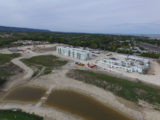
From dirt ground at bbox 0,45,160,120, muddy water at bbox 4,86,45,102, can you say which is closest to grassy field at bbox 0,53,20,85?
dirt ground at bbox 0,45,160,120

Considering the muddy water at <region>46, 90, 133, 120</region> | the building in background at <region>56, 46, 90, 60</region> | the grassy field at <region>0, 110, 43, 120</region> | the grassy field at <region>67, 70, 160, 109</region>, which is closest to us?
the grassy field at <region>0, 110, 43, 120</region>

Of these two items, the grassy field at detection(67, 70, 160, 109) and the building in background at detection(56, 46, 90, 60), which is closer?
the grassy field at detection(67, 70, 160, 109)

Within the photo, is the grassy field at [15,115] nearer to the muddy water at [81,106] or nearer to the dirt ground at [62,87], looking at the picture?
the dirt ground at [62,87]

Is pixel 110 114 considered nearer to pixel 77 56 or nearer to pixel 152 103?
pixel 152 103

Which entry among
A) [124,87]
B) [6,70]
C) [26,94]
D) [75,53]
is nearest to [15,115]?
[26,94]

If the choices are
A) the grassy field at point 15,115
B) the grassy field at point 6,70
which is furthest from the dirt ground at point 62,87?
the grassy field at point 6,70

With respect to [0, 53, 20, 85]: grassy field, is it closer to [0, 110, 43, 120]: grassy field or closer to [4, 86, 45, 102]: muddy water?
[4, 86, 45, 102]: muddy water

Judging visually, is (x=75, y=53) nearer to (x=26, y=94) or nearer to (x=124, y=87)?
(x=124, y=87)
